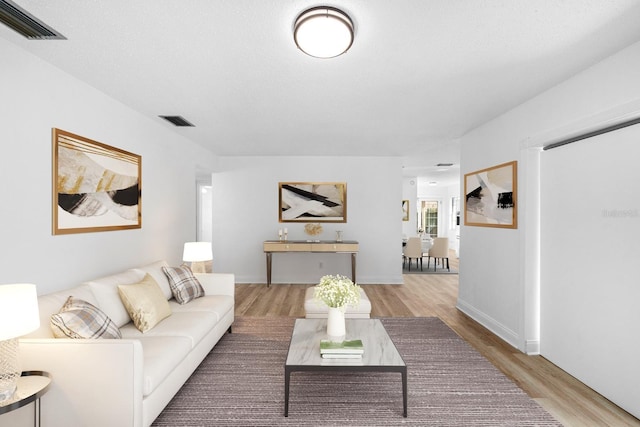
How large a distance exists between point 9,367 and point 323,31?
91.2 inches

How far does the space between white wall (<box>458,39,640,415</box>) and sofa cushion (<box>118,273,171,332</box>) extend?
3.33 meters

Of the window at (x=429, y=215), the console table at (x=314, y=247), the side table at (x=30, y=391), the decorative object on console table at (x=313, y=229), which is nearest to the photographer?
the side table at (x=30, y=391)

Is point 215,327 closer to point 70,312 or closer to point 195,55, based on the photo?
point 70,312

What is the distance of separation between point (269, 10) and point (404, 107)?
1.99m

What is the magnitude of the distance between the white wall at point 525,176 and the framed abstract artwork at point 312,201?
2355 mm

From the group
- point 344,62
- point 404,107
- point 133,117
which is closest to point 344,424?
point 344,62

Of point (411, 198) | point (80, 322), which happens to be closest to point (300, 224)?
point (80, 322)

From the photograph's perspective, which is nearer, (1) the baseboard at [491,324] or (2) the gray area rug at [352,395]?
(2) the gray area rug at [352,395]

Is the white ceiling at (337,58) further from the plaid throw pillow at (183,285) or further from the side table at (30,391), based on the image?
the side table at (30,391)

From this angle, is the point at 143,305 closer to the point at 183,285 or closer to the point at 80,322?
the point at 80,322

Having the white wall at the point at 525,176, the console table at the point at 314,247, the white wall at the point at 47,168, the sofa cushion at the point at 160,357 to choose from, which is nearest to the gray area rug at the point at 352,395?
the sofa cushion at the point at 160,357

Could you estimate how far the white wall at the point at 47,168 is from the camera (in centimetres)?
218

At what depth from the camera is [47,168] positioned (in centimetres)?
246

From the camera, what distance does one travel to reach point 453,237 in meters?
11.7
